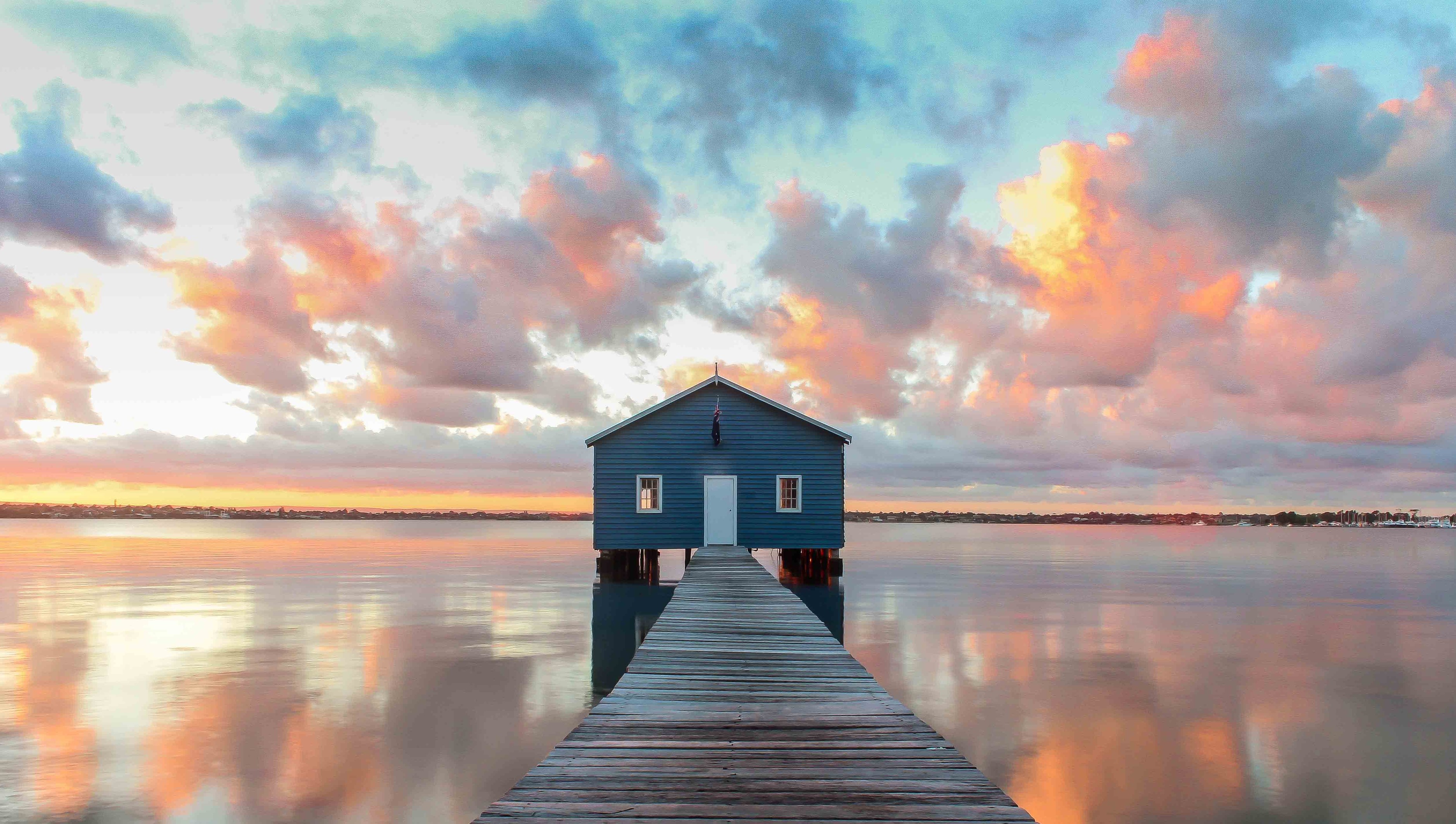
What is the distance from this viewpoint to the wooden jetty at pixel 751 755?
494cm

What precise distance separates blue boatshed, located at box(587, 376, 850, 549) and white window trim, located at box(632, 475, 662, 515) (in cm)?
3

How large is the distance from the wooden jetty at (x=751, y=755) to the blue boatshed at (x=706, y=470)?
17.2m

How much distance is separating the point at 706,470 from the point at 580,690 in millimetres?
13777

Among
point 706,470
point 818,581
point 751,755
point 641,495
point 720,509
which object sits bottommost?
point 818,581

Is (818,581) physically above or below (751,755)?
below

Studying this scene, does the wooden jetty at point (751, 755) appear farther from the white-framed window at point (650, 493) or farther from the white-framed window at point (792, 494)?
the white-framed window at point (792, 494)

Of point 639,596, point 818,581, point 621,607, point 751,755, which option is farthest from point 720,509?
point 751,755

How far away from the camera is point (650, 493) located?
27.5 m

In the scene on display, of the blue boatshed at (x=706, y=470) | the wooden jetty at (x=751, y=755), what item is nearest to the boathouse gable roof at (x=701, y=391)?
the blue boatshed at (x=706, y=470)

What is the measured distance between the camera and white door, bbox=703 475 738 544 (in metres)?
27.3

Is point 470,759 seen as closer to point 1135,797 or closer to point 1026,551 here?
point 1135,797

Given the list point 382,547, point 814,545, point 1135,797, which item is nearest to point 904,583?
point 814,545

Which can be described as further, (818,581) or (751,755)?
(818,581)

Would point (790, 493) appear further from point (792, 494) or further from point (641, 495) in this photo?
point (641, 495)
